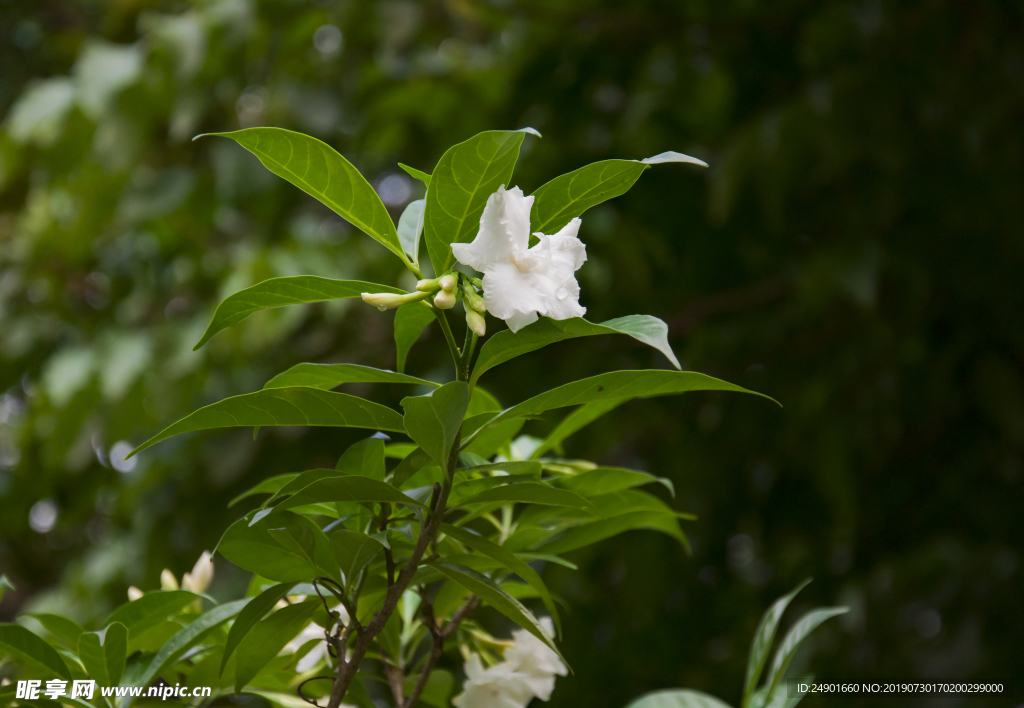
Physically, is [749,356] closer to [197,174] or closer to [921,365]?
[921,365]

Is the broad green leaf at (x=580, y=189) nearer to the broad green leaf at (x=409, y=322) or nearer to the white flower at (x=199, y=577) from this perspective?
the broad green leaf at (x=409, y=322)

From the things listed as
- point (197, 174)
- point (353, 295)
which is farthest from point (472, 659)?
point (197, 174)

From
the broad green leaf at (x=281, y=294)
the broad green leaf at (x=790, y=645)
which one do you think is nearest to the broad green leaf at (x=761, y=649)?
the broad green leaf at (x=790, y=645)

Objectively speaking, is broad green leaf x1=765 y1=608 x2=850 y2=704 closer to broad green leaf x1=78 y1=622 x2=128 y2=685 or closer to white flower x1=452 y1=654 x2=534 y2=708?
white flower x1=452 y1=654 x2=534 y2=708

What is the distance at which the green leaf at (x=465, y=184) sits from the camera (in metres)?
0.24

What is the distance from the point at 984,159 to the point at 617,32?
1.87 feet

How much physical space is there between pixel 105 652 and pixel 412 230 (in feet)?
0.63

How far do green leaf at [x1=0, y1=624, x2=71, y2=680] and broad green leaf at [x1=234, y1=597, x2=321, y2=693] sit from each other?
7 cm

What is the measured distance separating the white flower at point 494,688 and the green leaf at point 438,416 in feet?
0.45

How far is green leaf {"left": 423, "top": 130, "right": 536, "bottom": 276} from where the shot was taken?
0.24m

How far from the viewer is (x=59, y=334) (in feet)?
4.89

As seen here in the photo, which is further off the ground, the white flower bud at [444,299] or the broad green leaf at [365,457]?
the white flower bud at [444,299]

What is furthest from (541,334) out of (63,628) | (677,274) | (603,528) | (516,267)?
(677,274)

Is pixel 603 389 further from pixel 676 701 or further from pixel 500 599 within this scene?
pixel 676 701
